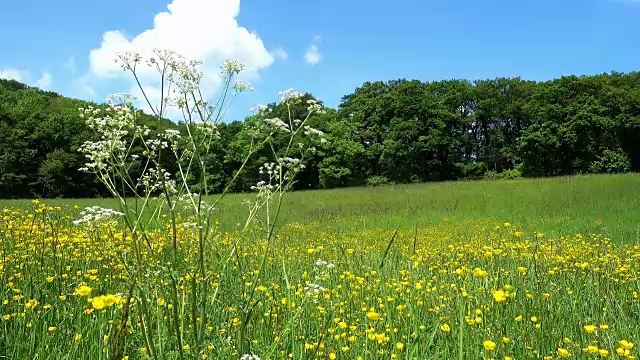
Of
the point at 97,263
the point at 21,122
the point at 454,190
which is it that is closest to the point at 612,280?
the point at 97,263

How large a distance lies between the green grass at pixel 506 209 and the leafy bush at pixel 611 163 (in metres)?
28.1

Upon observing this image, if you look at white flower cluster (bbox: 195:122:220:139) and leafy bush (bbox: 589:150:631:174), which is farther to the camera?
leafy bush (bbox: 589:150:631:174)

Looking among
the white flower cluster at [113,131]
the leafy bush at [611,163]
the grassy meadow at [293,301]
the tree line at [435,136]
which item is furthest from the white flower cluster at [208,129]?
the leafy bush at [611,163]

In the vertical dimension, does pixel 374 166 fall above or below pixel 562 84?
below

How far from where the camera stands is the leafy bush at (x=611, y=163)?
41.9 metres

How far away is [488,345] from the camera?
6.01ft

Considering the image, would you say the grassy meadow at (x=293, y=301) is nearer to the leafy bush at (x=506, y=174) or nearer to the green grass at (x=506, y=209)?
the green grass at (x=506, y=209)

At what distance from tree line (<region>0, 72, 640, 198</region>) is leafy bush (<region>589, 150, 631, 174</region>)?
0.10m

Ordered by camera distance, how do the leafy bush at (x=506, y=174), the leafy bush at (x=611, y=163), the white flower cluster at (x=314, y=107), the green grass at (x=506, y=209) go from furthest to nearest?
the leafy bush at (x=506, y=174) → the leafy bush at (x=611, y=163) → the green grass at (x=506, y=209) → the white flower cluster at (x=314, y=107)

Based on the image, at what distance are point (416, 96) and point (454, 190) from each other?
34072 mm

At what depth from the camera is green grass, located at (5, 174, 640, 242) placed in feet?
35.9

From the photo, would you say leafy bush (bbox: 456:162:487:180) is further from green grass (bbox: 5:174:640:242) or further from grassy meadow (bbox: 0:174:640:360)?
grassy meadow (bbox: 0:174:640:360)

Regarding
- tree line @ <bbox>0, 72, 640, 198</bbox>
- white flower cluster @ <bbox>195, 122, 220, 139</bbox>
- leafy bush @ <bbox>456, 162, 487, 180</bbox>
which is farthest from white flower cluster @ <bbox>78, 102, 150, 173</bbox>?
leafy bush @ <bbox>456, 162, 487, 180</bbox>

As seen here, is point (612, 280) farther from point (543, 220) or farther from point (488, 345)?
point (543, 220)
